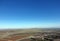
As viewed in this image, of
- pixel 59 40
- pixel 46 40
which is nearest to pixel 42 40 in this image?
pixel 46 40

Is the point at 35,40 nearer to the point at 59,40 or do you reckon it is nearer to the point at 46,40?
the point at 46,40

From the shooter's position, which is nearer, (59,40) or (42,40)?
(42,40)

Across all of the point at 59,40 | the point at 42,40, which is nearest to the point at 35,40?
the point at 42,40

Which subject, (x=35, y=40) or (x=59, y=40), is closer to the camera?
(x=35, y=40)

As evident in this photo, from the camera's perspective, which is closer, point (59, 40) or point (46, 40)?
point (46, 40)

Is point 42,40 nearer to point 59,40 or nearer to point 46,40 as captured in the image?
point 46,40

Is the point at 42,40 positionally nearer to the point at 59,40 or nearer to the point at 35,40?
the point at 35,40
